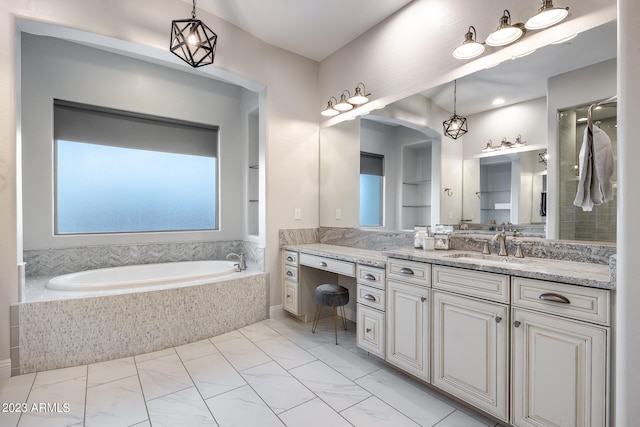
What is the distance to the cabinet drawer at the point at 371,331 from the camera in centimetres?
227

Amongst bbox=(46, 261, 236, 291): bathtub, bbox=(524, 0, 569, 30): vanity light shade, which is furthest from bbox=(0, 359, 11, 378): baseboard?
bbox=(524, 0, 569, 30): vanity light shade

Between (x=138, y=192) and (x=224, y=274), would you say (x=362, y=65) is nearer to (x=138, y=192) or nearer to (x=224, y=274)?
(x=224, y=274)

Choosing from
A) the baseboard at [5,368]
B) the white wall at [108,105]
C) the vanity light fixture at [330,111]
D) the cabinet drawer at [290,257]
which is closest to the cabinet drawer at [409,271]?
the cabinet drawer at [290,257]

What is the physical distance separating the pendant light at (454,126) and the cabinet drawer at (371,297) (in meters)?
1.39

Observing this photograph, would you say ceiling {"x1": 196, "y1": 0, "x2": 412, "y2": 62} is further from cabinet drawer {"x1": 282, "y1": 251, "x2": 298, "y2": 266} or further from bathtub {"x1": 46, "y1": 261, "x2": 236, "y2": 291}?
bathtub {"x1": 46, "y1": 261, "x2": 236, "y2": 291}

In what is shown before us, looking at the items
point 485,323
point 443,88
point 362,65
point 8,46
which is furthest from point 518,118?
point 8,46

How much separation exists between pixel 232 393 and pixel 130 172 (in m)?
2.90

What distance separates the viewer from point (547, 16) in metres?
1.71

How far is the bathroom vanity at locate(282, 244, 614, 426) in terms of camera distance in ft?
4.29

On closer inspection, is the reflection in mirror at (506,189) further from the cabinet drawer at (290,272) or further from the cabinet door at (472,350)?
the cabinet drawer at (290,272)

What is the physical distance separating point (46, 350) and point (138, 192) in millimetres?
1948

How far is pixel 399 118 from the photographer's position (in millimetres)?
2830

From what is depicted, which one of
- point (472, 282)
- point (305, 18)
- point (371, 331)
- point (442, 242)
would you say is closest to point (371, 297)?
point (371, 331)

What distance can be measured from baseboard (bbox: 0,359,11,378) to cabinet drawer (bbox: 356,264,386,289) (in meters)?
2.57
